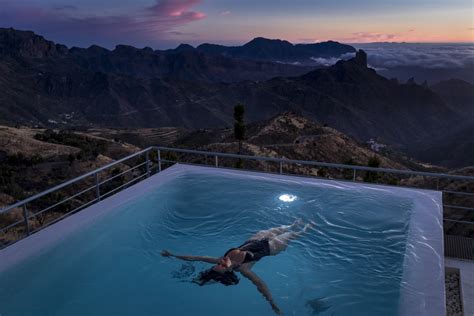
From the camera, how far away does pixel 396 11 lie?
888 inches

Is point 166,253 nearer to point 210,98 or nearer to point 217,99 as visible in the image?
point 217,99

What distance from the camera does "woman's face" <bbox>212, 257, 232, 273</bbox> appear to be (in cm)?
453

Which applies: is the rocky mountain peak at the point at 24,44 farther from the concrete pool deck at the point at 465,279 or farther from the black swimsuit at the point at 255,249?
the concrete pool deck at the point at 465,279

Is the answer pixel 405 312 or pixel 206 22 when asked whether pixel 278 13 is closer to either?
pixel 206 22

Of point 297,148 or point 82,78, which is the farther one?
point 82,78

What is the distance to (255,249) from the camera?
494cm

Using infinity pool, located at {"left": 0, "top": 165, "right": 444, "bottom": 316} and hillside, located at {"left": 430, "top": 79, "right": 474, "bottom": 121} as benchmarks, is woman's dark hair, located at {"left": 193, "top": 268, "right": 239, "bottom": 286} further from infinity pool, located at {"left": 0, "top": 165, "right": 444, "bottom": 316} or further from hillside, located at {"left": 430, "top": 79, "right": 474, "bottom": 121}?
hillside, located at {"left": 430, "top": 79, "right": 474, "bottom": 121}

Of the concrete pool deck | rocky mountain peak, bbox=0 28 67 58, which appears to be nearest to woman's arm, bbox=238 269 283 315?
the concrete pool deck

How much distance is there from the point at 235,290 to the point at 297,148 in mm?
35356

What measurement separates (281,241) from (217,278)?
43.1 inches

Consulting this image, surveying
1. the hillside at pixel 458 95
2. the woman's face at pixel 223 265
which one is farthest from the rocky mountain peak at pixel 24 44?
the woman's face at pixel 223 265

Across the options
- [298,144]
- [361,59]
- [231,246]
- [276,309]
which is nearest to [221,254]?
[231,246]

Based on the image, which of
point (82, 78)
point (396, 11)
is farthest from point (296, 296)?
point (82, 78)

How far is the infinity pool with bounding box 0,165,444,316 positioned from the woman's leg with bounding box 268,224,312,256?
10 centimetres
